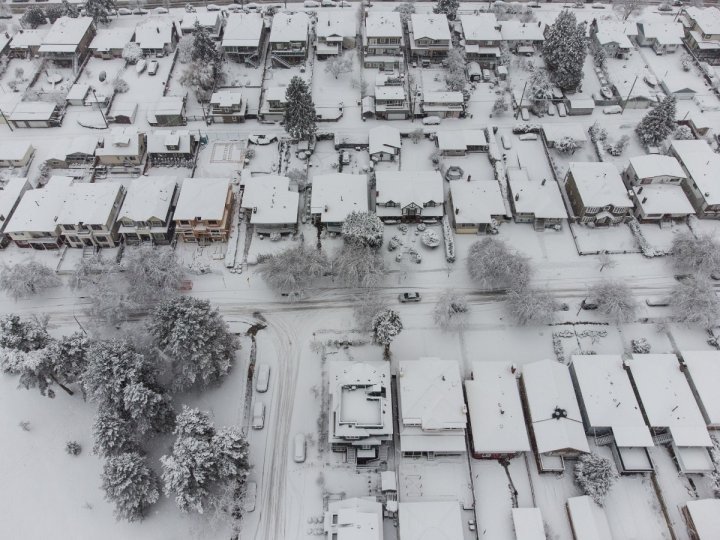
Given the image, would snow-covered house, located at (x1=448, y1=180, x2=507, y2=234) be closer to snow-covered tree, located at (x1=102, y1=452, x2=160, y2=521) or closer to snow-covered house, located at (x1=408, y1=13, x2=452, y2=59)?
snow-covered house, located at (x1=408, y1=13, x2=452, y2=59)

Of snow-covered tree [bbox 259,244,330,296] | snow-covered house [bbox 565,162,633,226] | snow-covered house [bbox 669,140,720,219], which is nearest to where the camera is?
snow-covered tree [bbox 259,244,330,296]

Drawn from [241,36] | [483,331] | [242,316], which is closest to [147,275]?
[242,316]

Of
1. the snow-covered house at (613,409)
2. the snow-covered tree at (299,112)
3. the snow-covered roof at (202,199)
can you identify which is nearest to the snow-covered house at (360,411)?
the snow-covered house at (613,409)

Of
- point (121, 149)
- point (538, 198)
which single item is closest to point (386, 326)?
point (538, 198)

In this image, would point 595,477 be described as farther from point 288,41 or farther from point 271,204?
point 288,41

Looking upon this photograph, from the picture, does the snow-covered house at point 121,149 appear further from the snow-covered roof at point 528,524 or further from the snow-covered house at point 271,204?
the snow-covered roof at point 528,524

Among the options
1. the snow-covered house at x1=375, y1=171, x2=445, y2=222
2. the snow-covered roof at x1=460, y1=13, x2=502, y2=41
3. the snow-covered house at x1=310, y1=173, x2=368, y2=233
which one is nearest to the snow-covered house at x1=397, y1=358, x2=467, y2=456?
the snow-covered house at x1=375, y1=171, x2=445, y2=222
